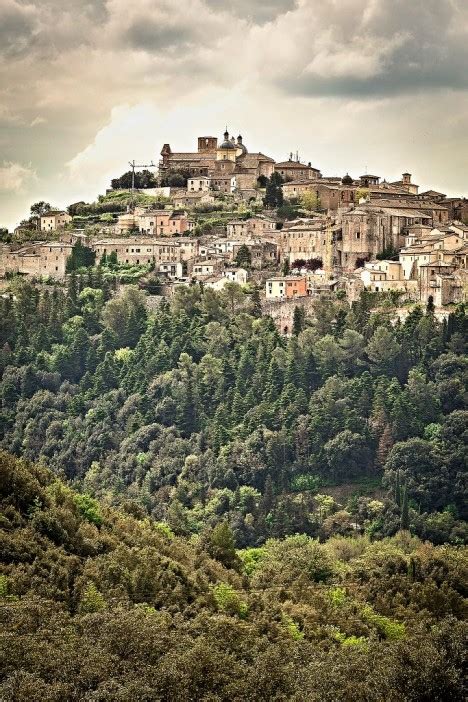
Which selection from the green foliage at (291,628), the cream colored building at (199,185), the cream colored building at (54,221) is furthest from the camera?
the cream colored building at (199,185)

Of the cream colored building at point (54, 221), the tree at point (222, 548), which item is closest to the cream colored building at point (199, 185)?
the cream colored building at point (54, 221)

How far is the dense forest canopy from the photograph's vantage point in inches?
1225

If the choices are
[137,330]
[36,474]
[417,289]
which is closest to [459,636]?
[36,474]

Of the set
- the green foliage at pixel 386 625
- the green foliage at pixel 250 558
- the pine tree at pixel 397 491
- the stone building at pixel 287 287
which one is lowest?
the green foliage at pixel 386 625

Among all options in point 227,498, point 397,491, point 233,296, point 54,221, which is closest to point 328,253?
point 233,296

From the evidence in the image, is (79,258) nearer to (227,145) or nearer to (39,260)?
(39,260)

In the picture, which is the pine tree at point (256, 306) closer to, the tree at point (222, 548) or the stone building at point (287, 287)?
the stone building at point (287, 287)

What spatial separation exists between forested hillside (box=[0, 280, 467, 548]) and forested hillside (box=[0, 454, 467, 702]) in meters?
5.84

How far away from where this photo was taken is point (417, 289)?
220 ft

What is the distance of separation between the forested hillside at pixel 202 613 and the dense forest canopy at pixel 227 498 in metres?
0.06

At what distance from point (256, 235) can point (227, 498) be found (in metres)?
18.7

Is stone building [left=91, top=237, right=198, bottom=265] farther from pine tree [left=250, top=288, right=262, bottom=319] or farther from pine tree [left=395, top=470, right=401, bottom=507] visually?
pine tree [left=395, top=470, right=401, bottom=507]

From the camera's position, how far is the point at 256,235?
75500mm

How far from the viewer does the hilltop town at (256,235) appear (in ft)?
225
